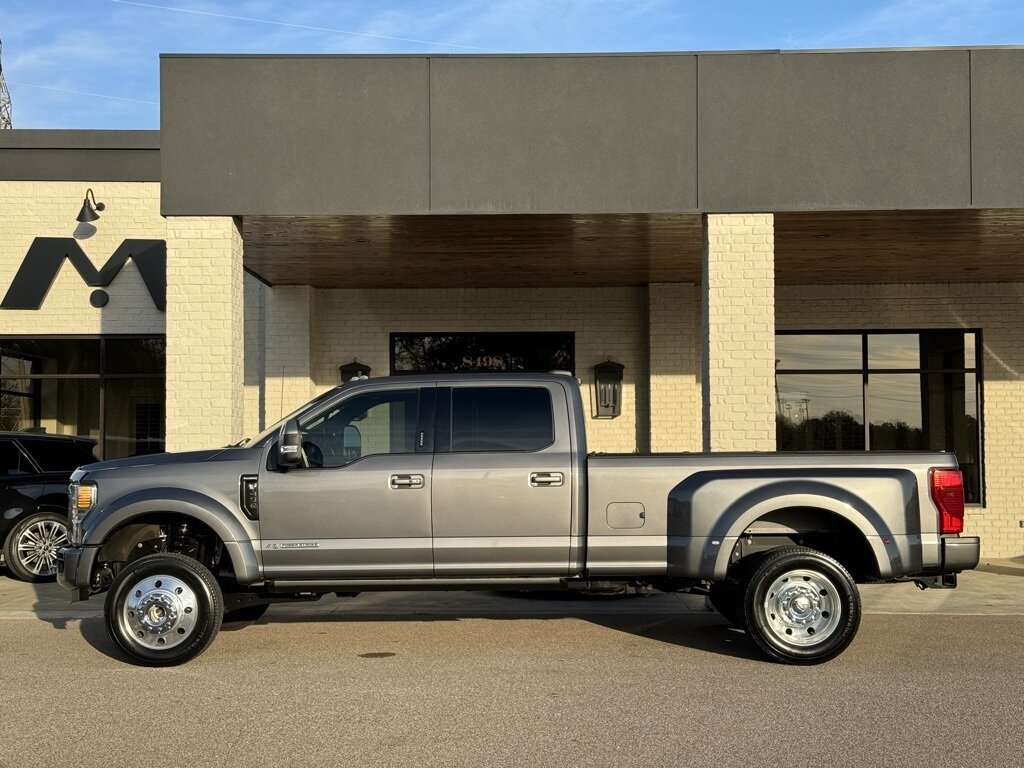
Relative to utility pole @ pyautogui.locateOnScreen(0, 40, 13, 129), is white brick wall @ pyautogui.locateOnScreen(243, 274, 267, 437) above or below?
below

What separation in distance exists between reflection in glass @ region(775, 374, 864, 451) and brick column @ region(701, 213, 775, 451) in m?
5.09

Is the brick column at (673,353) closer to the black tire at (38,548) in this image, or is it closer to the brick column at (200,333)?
the brick column at (200,333)

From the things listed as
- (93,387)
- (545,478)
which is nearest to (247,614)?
(545,478)

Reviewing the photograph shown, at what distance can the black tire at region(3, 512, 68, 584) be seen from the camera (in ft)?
41.6

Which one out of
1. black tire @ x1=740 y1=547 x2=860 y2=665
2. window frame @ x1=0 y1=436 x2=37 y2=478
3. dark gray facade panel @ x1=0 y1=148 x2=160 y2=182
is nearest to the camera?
black tire @ x1=740 y1=547 x2=860 y2=665

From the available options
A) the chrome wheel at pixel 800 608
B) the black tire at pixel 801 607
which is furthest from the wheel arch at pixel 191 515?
the chrome wheel at pixel 800 608

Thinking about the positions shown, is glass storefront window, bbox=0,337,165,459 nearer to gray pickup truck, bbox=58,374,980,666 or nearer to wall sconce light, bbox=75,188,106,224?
wall sconce light, bbox=75,188,106,224

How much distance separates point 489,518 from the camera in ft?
26.8

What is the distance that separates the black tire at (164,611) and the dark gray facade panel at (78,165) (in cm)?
952

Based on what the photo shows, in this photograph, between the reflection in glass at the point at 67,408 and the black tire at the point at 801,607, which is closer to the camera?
the black tire at the point at 801,607

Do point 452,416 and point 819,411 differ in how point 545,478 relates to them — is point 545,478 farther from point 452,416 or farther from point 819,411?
point 819,411

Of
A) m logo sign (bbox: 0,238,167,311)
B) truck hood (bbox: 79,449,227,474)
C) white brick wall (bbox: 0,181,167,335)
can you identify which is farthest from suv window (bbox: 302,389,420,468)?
white brick wall (bbox: 0,181,167,335)

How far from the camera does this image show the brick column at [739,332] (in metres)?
11.2

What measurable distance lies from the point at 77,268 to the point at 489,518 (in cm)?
1021
